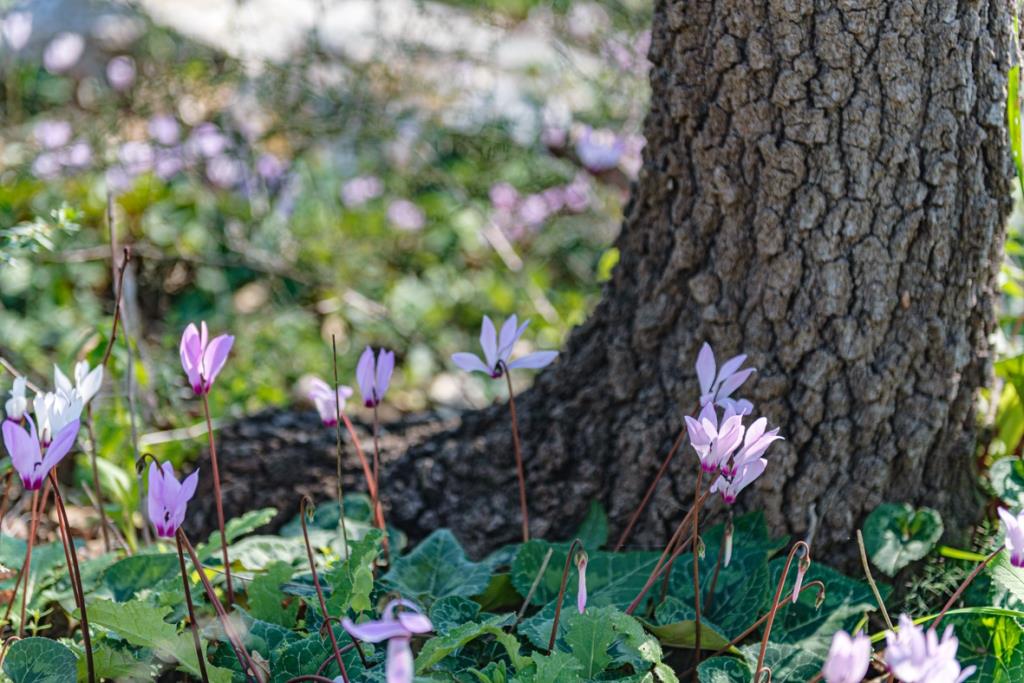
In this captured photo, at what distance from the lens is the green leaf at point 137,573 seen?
1927 mm

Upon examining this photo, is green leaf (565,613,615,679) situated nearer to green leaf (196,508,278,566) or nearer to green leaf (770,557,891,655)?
green leaf (770,557,891,655)

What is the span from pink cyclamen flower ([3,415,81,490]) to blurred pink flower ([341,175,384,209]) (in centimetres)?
318

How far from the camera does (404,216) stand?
4.39m

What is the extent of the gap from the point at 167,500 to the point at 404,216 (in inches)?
121

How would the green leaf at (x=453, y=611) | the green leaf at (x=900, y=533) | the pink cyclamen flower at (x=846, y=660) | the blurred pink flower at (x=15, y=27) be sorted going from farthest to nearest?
the blurred pink flower at (x=15, y=27)
the green leaf at (x=900, y=533)
the green leaf at (x=453, y=611)
the pink cyclamen flower at (x=846, y=660)

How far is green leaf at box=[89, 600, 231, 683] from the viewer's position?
1.52m

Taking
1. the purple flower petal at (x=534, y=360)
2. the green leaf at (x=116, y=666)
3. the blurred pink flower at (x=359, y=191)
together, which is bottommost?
the green leaf at (x=116, y=666)

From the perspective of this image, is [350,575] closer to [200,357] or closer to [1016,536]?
[200,357]

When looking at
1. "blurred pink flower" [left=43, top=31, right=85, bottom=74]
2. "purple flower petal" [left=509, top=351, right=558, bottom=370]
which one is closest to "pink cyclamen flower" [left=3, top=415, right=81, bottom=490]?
"purple flower petal" [left=509, top=351, right=558, bottom=370]

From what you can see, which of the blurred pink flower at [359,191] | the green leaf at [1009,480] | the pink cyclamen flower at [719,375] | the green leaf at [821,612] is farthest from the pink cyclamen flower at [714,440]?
the blurred pink flower at [359,191]

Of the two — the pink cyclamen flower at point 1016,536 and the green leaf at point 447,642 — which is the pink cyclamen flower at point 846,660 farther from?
the green leaf at point 447,642

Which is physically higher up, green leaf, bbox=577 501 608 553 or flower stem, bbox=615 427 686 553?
flower stem, bbox=615 427 686 553

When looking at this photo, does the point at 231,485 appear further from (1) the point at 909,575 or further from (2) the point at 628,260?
(1) the point at 909,575

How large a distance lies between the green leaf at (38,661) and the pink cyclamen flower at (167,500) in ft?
1.01
